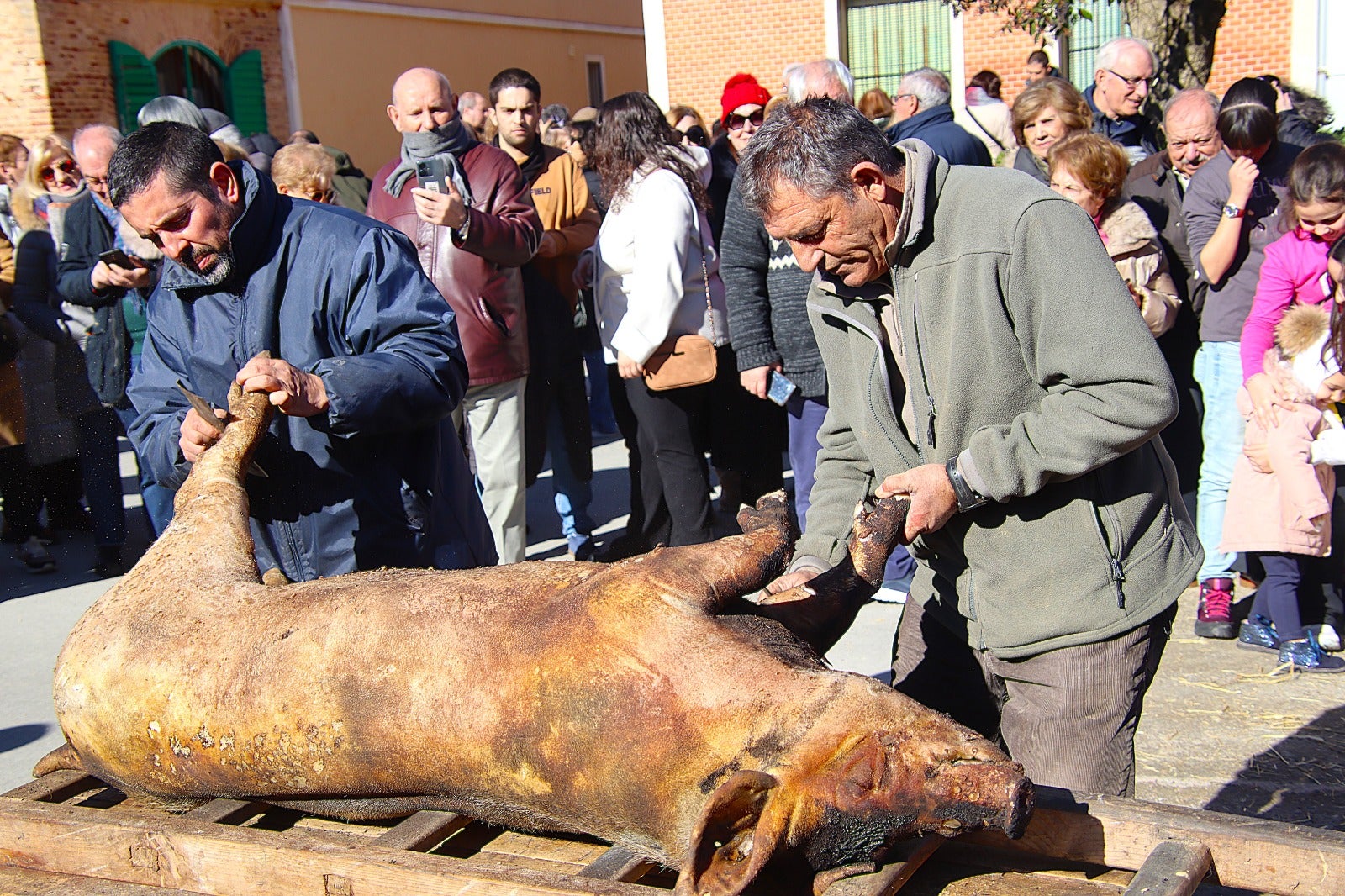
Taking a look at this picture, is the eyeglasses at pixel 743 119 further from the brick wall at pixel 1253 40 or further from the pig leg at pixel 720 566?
the brick wall at pixel 1253 40

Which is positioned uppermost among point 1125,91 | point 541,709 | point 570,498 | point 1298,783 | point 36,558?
point 1125,91

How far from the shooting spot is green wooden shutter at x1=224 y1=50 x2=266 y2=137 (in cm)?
1967

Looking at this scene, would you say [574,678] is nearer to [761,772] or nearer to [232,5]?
[761,772]

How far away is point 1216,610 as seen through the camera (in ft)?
16.9

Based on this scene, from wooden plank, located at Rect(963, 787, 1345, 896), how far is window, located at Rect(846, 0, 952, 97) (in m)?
19.5

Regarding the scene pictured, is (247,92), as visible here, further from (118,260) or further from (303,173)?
(303,173)

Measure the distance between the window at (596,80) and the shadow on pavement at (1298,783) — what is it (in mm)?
24947

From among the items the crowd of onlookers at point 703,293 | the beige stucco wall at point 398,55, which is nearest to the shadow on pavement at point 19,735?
the crowd of onlookers at point 703,293

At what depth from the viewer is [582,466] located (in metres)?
6.79

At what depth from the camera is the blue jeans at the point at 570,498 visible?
6.78m

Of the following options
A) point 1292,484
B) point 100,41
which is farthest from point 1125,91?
point 100,41

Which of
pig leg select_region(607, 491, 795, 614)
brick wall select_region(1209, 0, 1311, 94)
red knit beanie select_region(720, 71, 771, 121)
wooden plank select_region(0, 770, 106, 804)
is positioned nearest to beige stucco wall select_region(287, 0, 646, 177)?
brick wall select_region(1209, 0, 1311, 94)

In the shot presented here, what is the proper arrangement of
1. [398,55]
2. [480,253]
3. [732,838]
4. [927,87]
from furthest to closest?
[398,55] → [927,87] → [480,253] → [732,838]

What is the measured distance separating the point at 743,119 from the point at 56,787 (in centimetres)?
528
